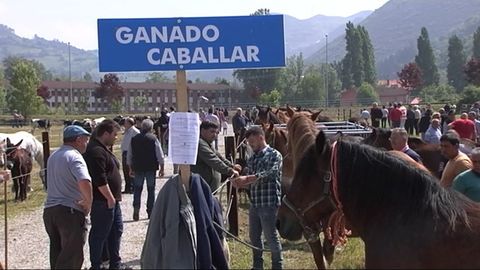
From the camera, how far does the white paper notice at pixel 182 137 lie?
18.6 feet

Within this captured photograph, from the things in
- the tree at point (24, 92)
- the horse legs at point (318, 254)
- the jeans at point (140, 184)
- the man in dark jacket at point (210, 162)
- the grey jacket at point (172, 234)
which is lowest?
the horse legs at point (318, 254)

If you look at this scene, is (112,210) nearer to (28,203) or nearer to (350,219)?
(350,219)

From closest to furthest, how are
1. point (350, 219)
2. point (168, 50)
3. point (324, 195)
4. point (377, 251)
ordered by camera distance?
point (377, 251) → point (350, 219) → point (324, 195) → point (168, 50)

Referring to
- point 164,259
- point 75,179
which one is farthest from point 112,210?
point 164,259

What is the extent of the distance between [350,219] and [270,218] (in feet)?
8.80

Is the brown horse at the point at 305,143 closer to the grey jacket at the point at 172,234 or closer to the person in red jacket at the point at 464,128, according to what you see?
the grey jacket at the point at 172,234

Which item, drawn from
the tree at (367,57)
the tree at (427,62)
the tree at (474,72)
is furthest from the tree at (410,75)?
the tree at (427,62)

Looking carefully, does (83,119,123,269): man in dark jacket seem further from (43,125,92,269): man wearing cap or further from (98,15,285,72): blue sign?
(98,15,285,72): blue sign

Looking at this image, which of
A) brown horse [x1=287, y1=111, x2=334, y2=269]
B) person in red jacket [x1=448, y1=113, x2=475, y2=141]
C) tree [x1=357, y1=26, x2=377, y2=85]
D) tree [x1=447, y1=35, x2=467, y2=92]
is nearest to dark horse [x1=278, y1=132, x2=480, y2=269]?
brown horse [x1=287, y1=111, x2=334, y2=269]

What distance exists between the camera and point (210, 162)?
28.0 feet

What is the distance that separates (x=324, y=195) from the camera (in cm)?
536

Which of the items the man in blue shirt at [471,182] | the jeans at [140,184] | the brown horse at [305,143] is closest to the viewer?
the man in blue shirt at [471,182]

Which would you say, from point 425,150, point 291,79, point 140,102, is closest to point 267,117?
point 425,150

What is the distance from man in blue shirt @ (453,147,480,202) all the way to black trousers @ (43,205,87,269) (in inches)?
165
